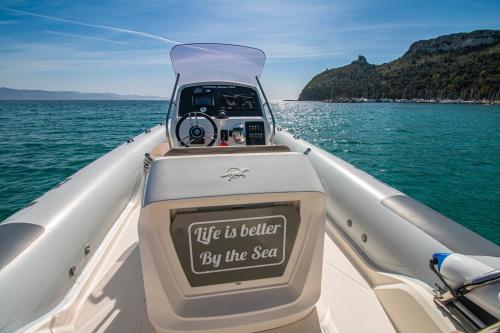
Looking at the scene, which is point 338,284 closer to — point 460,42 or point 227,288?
point 227,288

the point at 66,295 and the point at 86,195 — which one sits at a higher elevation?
the point at 86,195

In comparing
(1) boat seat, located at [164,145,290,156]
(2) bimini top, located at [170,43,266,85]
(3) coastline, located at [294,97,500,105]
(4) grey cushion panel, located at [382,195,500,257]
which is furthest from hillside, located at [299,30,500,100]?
(1) boat seat, located at [164,145,290,156]

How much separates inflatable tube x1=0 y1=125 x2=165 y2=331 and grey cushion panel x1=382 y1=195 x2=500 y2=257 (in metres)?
2.20

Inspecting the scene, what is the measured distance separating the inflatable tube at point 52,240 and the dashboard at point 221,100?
73.8 inches

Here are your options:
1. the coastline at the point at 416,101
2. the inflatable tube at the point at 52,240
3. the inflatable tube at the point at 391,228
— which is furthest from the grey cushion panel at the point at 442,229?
the coastline at the point at 416,101

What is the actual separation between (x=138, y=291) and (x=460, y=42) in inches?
5613

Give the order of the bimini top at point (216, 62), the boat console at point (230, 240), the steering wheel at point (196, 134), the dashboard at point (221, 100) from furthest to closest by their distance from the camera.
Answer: the dashboard at point (221, 100) < the bimini top at point (216, 62) < the steering wheel at point (196, 134) < the boat console at point (230, 240)

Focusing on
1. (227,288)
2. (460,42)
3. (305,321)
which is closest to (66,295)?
(227,288)

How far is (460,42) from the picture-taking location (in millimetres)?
104750

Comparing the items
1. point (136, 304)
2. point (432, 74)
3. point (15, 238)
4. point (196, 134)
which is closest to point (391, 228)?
point (136, 304)

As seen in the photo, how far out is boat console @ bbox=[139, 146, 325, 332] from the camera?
3.08 feet

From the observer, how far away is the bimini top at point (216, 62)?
378 cm

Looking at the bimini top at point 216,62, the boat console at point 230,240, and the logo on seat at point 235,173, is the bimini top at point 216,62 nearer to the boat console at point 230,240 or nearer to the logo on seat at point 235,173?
the boat console at point 230,240

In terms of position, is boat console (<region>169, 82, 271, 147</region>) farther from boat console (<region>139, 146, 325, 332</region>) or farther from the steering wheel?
boat console (<region>139, 146, 325, 332</region>)
